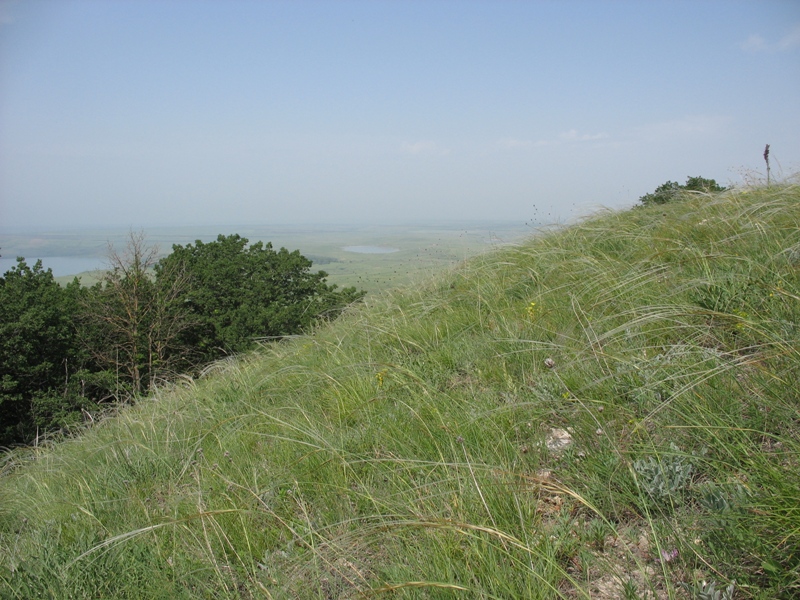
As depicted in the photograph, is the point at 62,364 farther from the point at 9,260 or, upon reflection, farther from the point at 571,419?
the point at 571,419

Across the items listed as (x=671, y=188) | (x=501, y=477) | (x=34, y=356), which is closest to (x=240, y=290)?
(x=34, y=356)

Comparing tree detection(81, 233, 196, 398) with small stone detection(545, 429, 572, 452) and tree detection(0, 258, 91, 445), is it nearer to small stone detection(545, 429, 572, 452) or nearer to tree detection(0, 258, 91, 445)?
tree detection(0, 258, 91, 445)

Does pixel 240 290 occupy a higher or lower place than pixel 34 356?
higher

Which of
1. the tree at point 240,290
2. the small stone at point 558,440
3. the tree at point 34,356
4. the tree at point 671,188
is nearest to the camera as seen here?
the small stone at point 558,440

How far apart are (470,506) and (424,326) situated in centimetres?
219

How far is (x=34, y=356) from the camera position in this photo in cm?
2030

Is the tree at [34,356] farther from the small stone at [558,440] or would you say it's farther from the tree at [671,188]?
the small stone at [558,440]

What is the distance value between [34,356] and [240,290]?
29.2 feet

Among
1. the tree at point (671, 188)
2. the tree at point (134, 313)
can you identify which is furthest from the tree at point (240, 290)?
the tree at point (671, 188)

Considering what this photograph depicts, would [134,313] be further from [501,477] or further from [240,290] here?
[501,477]

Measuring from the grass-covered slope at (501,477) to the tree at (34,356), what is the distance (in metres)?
17.8

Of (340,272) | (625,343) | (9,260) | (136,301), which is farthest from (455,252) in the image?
(9,260)

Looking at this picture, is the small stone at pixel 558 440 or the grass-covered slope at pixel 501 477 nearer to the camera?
the grass-covered slope at pixel 501 477

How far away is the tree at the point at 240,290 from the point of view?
23297mm
